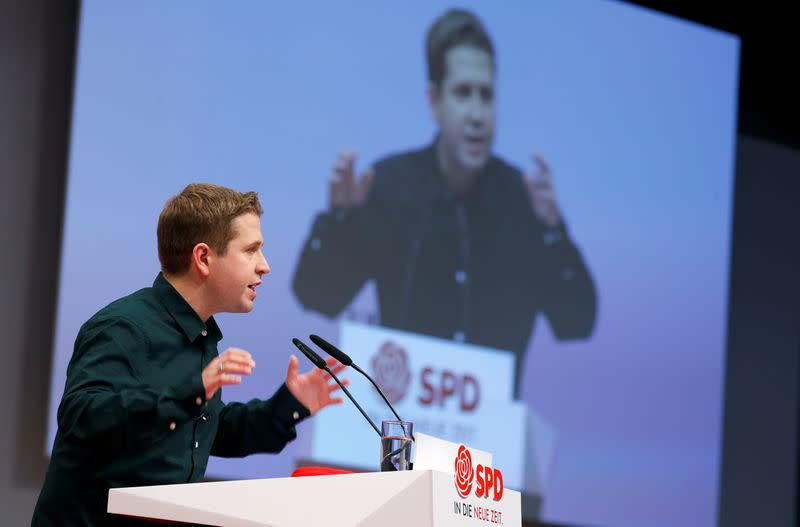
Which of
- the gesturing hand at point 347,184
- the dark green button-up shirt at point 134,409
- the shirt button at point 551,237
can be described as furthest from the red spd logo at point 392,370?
the dark green button-up shirt at point 134,409

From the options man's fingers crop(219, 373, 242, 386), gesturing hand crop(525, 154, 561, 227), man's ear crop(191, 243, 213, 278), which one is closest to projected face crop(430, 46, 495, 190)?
gesturing hand crop(525, 154, 561, 227)

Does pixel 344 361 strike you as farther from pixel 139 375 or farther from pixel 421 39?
pixel 421 39

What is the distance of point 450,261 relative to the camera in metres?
5.15

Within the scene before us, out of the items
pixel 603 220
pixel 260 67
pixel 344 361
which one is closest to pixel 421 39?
pixel 260 67

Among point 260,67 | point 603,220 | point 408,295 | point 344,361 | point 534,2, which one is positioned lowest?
point 344,361

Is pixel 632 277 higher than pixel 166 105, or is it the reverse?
pixel 166 105

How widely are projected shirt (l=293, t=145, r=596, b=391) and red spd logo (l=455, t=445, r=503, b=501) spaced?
2511 mm

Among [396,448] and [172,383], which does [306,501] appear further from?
[172,383]

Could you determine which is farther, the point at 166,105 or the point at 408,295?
the point at 408,295

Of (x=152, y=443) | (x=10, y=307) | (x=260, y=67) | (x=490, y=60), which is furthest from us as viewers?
(x=490, y=60)

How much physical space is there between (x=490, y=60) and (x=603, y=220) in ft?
3.12

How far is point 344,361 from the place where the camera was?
8.25ft

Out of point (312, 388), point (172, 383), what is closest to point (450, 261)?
point (312, 388)

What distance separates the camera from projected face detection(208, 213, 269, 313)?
2.47 metres
